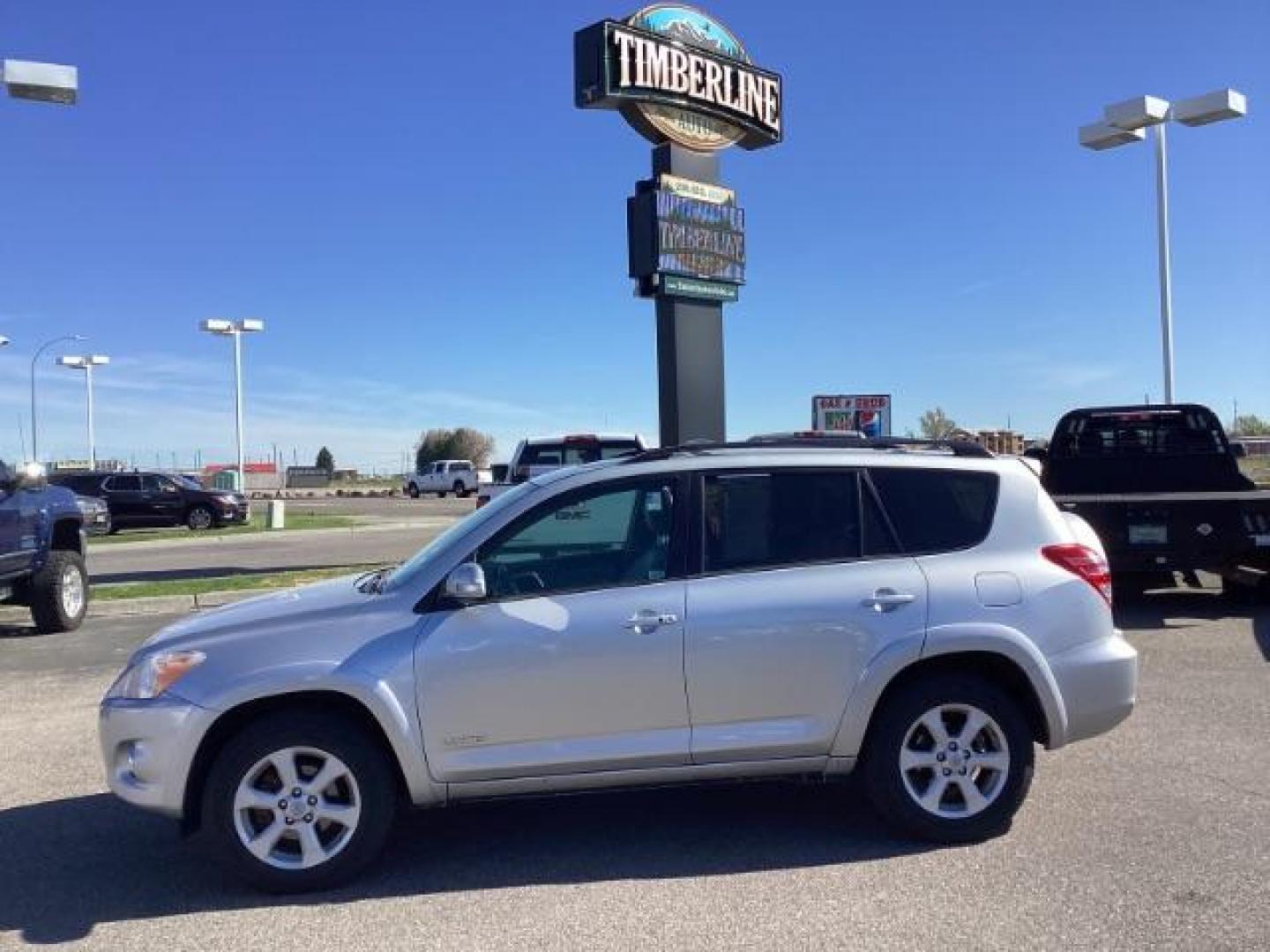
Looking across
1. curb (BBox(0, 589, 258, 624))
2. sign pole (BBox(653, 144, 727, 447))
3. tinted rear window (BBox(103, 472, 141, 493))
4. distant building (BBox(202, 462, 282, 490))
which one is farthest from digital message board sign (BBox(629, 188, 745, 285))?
distant building (BBox(202, 462, 282, 490))

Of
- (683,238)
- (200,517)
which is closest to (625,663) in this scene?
(683,238)

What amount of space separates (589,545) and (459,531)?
579 millimetres

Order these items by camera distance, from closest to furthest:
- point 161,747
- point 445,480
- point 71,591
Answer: point 161,747
point 71,591
point 445,480

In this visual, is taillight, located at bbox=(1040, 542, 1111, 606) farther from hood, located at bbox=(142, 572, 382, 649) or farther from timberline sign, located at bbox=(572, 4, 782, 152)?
timberline sign, located at bbox=(572, 4, 782, 152)

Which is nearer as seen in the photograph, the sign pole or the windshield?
the windshield

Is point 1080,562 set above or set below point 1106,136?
below

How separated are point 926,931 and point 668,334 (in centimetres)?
1203

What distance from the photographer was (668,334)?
15.4 metres

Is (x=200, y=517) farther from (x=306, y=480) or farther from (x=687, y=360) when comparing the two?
(x=306, y=480)

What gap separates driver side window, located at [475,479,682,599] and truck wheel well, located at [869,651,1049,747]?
1.10 meters

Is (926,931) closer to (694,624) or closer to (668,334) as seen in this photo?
(694,624)

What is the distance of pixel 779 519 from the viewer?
4.90 m

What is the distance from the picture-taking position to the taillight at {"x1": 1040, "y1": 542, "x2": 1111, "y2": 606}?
4.95 meters

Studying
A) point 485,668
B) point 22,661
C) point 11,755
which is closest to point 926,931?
point 485,668
